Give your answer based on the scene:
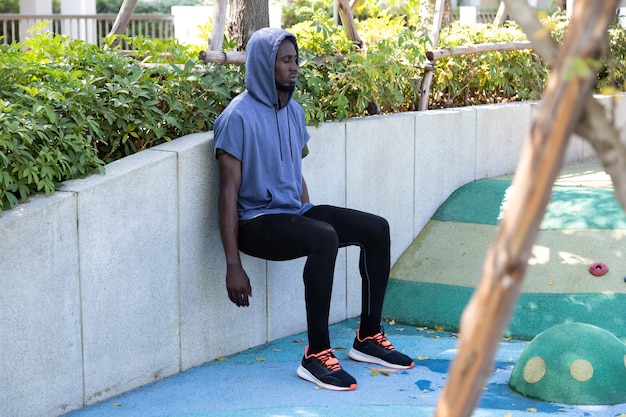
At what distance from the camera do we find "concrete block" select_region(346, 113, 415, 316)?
6.32m

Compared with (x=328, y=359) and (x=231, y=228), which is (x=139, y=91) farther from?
(x=328, y=359)

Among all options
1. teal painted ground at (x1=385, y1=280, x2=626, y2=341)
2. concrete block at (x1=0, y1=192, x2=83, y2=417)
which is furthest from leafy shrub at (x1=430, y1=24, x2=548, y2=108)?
concrete block at (x1=0, y1=192, x2=83, y2=417)

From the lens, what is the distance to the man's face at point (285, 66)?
5.06 metres

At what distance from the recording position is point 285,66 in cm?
508

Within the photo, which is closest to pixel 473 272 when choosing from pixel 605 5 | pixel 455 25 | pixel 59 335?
pixel 59 335

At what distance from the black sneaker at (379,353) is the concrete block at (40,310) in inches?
58.4

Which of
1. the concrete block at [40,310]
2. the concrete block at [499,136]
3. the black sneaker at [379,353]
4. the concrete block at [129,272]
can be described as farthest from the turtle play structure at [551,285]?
the concrete block at [40,310]

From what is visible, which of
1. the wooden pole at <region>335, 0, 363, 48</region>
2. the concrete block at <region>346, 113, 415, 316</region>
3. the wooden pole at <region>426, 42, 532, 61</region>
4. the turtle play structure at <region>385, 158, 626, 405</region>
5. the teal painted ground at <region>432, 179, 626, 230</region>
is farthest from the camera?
the wooden pole at <region>426, 42, 532, 61</region>

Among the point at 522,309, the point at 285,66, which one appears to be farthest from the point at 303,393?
the point at 522,309

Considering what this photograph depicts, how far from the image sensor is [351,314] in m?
6.36

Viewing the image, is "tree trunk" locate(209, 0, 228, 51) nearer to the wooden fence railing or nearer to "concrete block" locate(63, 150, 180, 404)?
"concrete block" locate(63, 150, 180, 404)

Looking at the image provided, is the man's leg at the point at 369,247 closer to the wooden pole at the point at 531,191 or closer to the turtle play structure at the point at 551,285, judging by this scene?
the turtle play structure at the point at 551,285

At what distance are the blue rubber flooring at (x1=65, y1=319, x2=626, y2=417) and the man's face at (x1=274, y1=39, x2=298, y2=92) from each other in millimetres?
1458

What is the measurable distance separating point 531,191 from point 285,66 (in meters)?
3.43
